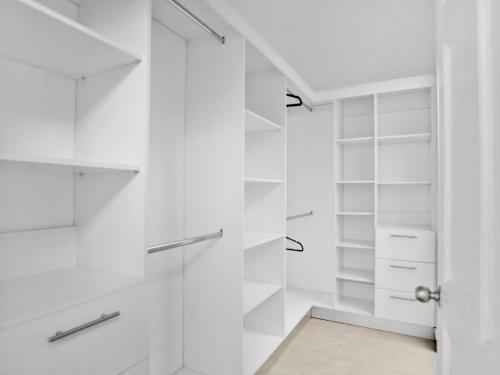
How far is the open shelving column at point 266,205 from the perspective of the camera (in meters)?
2.42

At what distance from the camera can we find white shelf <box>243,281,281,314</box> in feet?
6.47

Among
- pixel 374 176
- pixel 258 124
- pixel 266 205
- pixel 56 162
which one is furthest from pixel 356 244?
pixel 56 162

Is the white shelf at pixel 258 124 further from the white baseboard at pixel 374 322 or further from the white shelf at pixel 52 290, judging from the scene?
the white baseboard at pixel 374 322

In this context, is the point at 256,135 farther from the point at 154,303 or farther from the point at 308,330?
the point at 308,330

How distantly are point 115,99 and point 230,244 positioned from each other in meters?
1.05

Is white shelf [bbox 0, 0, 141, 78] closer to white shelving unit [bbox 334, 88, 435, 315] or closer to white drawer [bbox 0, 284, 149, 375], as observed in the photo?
white drawer [bbox 0, 284, 149, 375]

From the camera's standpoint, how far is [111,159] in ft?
4.10

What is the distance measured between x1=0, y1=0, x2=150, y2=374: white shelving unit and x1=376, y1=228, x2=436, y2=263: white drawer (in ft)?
7.42

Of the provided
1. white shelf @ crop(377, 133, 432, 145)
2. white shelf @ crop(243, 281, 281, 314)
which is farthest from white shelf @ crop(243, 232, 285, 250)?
white shelf @ crop(377, 133, 432, 145)

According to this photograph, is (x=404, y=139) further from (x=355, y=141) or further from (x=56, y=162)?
(x=56, y=162)

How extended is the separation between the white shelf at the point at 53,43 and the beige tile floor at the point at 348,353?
1992mm

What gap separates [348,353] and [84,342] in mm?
2097

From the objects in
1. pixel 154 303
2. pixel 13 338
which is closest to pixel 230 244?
pixel 154 303

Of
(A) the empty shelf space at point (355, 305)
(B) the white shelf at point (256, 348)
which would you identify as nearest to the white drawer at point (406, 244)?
(A) the empty shelf space at point (355, 305)
